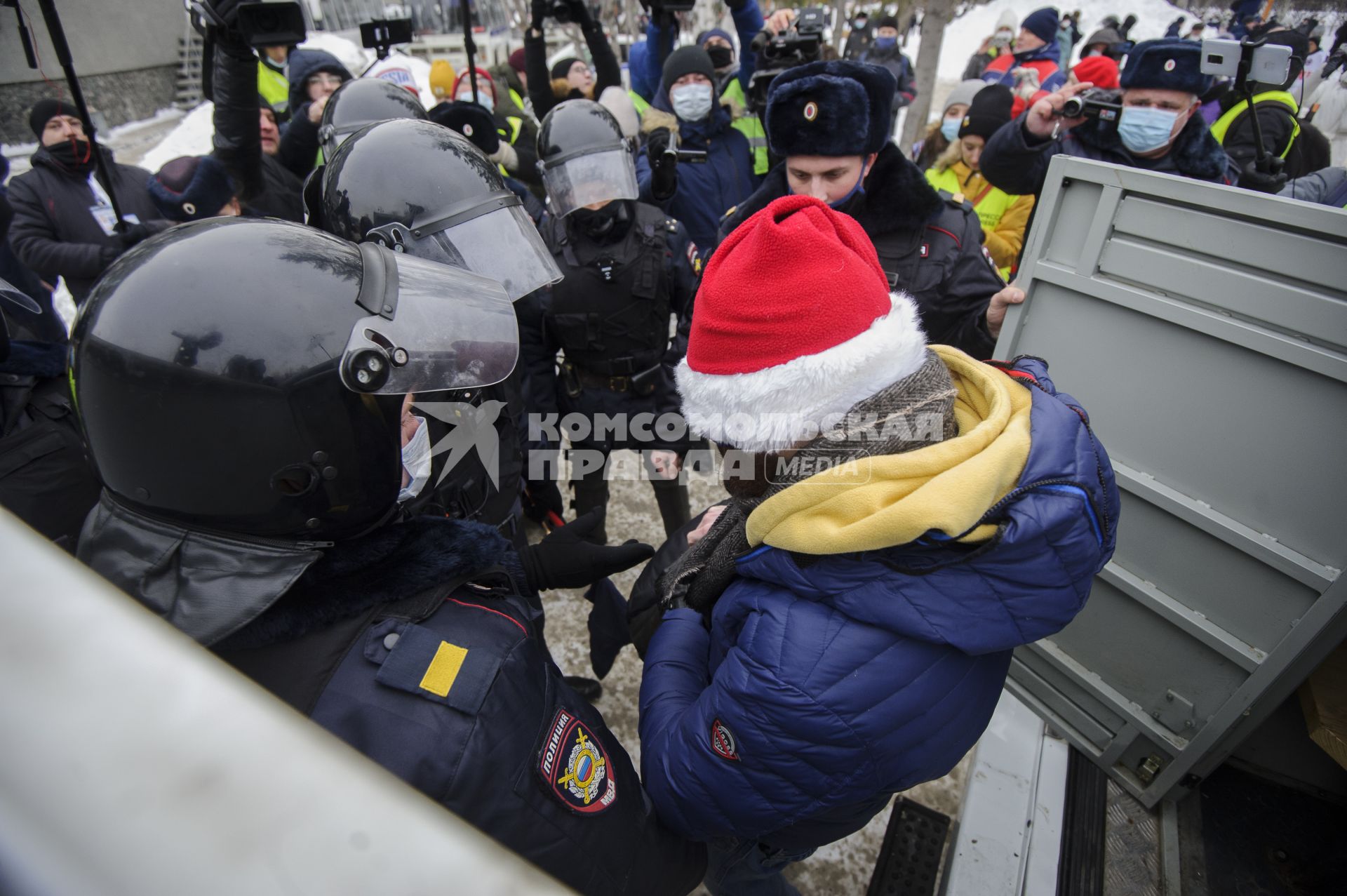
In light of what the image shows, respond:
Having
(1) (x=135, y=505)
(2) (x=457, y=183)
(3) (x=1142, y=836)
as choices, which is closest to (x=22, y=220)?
(2) (x=457, y=183)

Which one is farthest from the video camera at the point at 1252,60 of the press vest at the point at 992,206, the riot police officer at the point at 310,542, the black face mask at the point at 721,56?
the black face mask at the point at 721,56

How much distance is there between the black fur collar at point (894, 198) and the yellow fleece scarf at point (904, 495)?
1.60 metres

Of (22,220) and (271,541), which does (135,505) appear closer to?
(271,541)

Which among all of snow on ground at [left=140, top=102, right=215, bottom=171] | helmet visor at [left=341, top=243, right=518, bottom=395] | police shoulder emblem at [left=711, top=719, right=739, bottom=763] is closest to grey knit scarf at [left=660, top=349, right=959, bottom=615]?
police shoulder emblem at [left=711, top=719, right=739, bottom=763]

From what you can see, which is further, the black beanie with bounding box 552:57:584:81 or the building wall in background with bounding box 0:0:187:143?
the black beanie with bounding box 552:57:584:81

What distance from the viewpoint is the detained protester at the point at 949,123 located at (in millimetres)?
5527

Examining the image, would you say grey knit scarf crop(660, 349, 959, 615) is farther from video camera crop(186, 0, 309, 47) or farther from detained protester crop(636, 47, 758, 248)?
detained protester crop(636, 47, 758, 248)

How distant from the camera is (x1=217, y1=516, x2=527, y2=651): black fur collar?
102cm

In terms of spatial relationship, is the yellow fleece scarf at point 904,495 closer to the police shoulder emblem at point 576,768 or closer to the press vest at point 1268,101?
the police shoulder emblem at point 576,768

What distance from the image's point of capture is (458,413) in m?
2.04

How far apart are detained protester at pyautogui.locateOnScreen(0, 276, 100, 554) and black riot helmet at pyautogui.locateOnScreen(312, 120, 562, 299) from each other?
0.93m

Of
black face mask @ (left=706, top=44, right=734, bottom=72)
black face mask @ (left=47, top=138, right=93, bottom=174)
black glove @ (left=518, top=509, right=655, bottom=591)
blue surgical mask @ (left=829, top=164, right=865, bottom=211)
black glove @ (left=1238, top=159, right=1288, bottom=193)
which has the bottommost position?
black glove @ (left=518, top=509, right=655, bottom=591)

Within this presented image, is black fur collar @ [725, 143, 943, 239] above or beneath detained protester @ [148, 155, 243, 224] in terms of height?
above

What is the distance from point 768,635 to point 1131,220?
1814 millimetres
